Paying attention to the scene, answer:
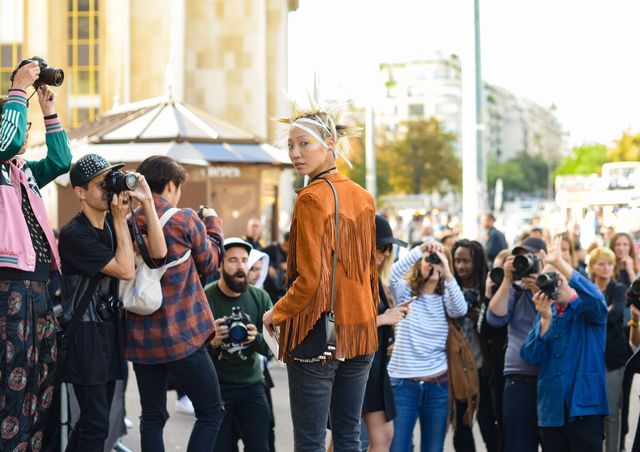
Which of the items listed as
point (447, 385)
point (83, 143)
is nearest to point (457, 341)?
point (447, 385)

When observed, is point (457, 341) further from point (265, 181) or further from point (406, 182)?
point (406, 182)

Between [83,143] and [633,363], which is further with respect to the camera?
[83,143]

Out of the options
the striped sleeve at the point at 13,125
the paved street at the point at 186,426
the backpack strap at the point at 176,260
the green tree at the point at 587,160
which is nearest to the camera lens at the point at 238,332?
the backpack strap at the point at 176,260

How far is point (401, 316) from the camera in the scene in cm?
598

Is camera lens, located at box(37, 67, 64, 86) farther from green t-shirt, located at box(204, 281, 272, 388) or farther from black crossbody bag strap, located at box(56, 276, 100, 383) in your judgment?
green t-shirt, located at box(204, 281, 272, 388)

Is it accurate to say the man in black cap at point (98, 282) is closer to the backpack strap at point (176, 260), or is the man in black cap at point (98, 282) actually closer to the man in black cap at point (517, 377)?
the backpack strap at point (176, 260)

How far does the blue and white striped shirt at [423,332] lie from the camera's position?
720 centimetres

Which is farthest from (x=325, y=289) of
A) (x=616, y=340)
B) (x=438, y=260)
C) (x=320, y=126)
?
(x=616, y=340)

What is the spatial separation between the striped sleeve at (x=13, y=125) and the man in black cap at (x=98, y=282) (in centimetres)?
54

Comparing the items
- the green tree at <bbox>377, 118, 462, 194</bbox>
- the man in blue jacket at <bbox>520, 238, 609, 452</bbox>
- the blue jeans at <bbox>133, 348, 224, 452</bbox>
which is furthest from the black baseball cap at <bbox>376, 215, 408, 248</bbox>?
the green tree at <bbox>377, 118, 462, 194</bbox>

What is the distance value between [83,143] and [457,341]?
34.7 feet

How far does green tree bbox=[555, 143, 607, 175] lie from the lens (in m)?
130

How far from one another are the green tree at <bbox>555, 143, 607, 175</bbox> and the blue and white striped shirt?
394ft

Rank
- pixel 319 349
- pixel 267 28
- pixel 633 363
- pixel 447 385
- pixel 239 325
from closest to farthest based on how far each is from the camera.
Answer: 1. pixel 319 349
2. pixel 633 363
3. pixel 239 325
4. pixel 447 385
5. pixel 267 28
